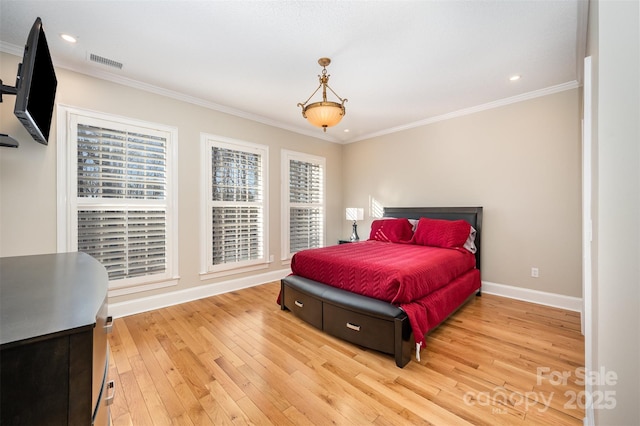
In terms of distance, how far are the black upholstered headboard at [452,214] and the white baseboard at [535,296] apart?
349 mm

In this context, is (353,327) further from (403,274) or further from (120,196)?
(120,196)

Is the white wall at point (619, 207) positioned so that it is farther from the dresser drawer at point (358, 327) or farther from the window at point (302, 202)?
the window at point (302, 202)

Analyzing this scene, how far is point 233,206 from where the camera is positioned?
3906mm

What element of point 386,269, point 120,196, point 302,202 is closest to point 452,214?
point 386,269

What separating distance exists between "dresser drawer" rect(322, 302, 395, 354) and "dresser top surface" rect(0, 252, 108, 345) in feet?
5.77

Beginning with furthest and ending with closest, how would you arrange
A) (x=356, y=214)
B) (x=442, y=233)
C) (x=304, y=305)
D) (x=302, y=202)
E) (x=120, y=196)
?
(x=356, y=214)
(x=302, y=202)
(x=442, y=233)
(x=120, y=196)
(x=304, y=305)

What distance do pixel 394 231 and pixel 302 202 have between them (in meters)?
1.74

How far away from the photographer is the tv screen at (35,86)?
150 centimetres

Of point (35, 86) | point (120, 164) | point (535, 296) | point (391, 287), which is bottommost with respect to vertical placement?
point (535, 296)

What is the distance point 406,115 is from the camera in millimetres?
4098

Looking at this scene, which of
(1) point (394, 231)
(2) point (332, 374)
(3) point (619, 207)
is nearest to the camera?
(3) point (619, 207)

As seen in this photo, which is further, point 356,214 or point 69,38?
point 356,214

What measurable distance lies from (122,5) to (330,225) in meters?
4.23

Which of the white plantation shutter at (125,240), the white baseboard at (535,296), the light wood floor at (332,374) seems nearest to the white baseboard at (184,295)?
the light wood floor at (332,374)
